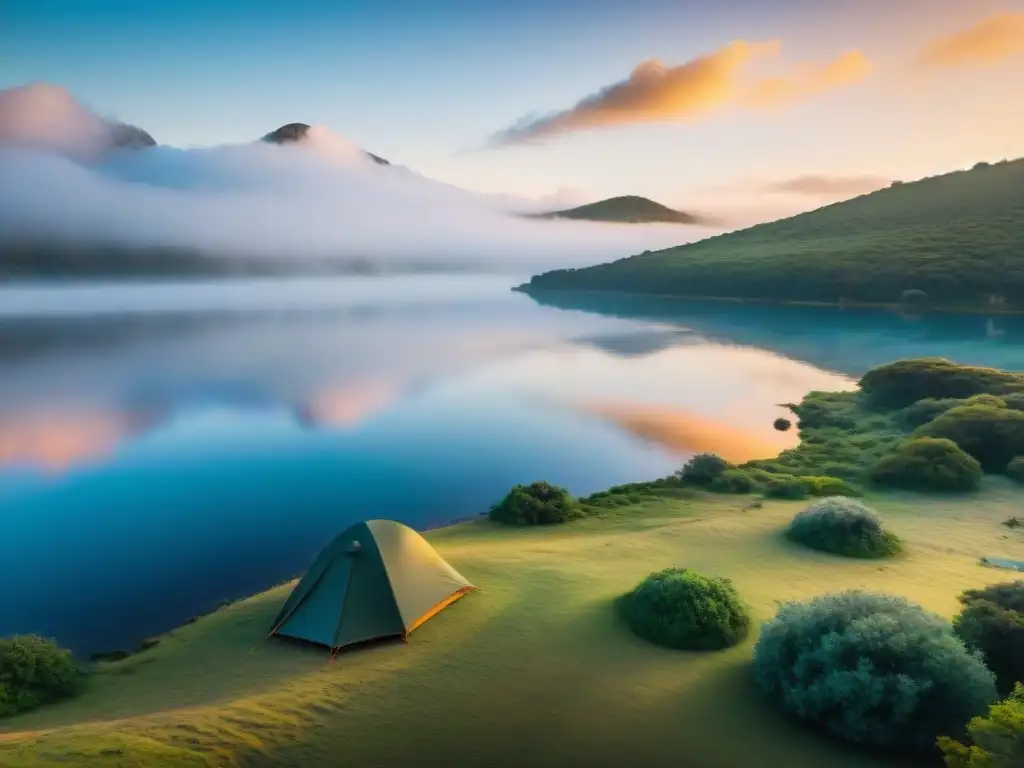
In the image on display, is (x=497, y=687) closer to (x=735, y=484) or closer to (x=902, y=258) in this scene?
(x=735, y=484)

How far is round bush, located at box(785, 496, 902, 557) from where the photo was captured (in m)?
19.0

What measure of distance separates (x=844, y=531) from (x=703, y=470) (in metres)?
10.4

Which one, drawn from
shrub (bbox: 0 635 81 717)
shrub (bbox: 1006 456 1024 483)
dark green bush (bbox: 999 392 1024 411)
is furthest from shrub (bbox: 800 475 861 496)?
shrub (bbox: 0 635 81 717)

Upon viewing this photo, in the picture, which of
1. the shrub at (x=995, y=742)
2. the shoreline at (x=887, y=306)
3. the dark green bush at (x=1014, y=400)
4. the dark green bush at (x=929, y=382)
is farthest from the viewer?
the shoreline at (x=887, y=306)

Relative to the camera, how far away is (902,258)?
148 m

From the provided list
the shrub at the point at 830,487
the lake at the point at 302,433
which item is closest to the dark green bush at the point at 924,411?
the lake at the point at 302,433

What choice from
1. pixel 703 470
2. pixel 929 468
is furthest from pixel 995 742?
pixel 703 470

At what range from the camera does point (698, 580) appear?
14.6 metres

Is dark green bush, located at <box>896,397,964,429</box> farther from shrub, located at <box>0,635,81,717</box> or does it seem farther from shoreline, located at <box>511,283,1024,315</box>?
shoreline, located at <box>511,283,1024,315</box>

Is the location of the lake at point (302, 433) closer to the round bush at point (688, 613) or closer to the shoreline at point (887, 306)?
the round bush at point (688, 613)

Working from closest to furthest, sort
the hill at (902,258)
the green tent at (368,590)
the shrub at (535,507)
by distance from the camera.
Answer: the green tent at (368,590) < the shrub at (535,507) < the hill at (902,258)

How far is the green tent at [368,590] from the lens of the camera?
14.5 meters

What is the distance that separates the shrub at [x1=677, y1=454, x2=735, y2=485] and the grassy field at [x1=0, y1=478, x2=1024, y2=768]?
961 centimetres

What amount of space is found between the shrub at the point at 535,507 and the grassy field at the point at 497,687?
16.4 ft
